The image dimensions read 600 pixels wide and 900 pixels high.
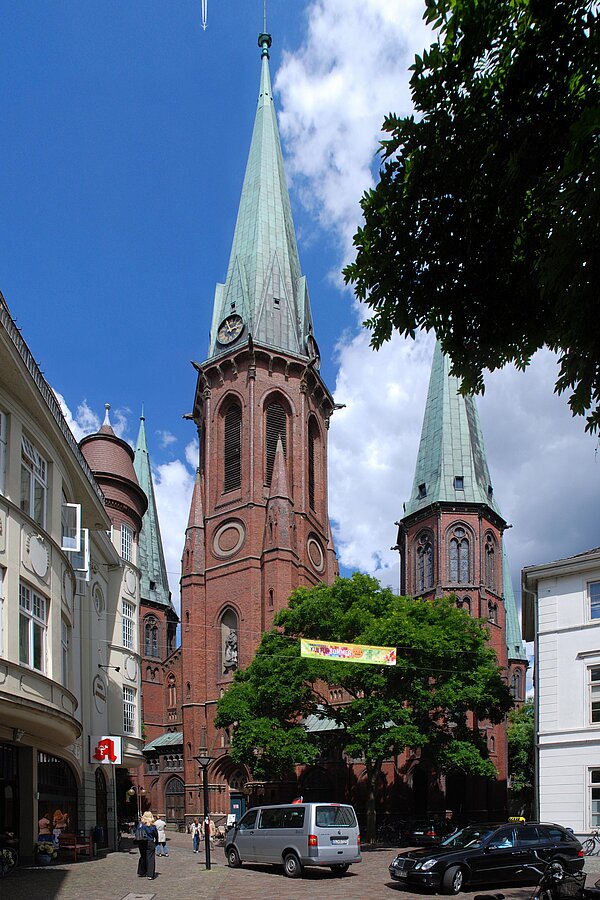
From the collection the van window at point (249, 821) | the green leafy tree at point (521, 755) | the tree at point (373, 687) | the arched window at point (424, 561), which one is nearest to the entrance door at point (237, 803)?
the tree at point (373, 687)

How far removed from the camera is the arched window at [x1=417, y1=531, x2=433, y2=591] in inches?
3029

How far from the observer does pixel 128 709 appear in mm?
38500

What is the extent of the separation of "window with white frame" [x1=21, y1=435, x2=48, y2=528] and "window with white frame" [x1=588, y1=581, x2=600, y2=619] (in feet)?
64.0

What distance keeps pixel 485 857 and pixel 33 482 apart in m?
12.7

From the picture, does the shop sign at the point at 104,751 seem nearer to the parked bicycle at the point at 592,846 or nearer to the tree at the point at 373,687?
the tree at the point at 373,687

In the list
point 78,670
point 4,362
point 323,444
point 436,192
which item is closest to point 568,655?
point 78,670

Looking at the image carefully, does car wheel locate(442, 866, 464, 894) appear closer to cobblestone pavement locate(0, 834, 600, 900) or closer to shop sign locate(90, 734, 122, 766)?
cobblestone pavement locate(0, 834, 600, 900)

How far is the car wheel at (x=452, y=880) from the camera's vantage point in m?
19.4

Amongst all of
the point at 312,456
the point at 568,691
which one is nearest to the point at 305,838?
the point at 568,691

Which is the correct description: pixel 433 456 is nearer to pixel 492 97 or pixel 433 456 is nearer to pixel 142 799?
pixel 142 799

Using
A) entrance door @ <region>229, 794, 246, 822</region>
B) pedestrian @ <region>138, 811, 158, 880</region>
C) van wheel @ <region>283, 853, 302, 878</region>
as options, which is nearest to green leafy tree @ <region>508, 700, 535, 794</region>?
entrance door @ <region>229, 794, 246, 822</region>

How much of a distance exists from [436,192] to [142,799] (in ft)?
230

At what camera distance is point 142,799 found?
7269 cm

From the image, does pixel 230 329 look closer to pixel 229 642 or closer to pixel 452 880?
pixel 229 642
